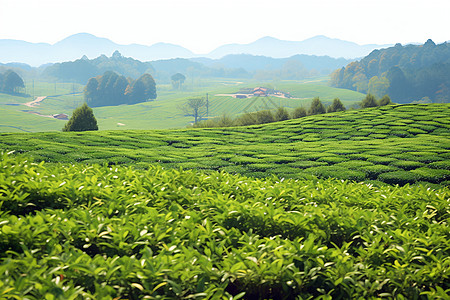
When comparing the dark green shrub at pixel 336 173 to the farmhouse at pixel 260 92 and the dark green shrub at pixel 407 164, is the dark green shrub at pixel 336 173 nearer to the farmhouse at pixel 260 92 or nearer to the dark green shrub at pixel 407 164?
the dark green shrub at pixel 407 164

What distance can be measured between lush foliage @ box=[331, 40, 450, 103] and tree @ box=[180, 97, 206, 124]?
216 ft

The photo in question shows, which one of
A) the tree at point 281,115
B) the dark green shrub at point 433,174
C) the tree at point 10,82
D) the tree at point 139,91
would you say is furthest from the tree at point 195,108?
the dark green shrub at point 433,174

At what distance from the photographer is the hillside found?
34.6 feet

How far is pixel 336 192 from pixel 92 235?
3079mm

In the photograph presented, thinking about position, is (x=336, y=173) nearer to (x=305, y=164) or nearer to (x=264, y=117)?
(x=305, y=164)

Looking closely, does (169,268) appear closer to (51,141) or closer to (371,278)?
(371,278)

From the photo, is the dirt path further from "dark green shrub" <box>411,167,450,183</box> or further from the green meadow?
the green meadow

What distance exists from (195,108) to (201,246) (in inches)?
3816

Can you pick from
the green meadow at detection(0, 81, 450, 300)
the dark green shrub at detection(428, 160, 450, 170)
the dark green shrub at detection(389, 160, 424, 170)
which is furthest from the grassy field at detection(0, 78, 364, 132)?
the green meadow at detection(0, 81, 450, 300)

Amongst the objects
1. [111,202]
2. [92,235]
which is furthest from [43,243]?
[111,202]

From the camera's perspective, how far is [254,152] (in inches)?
532

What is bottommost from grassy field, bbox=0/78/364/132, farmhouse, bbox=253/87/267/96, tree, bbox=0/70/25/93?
grassy field, bbox=0/78/364/132

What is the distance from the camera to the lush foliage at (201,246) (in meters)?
2.18

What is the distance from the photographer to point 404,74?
124375 mm
